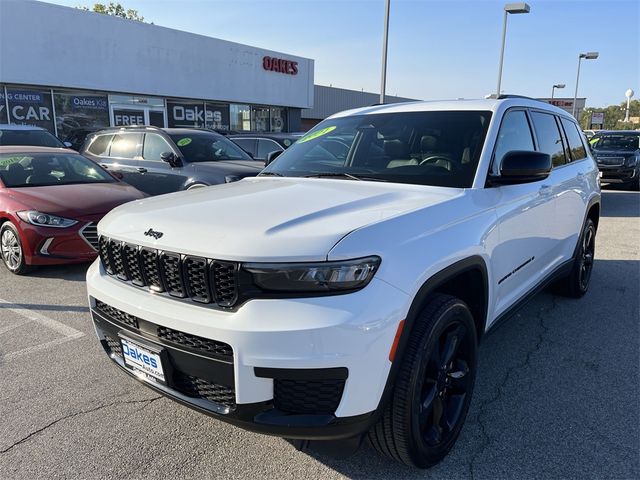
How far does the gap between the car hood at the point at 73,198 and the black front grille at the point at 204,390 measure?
416 centimetres

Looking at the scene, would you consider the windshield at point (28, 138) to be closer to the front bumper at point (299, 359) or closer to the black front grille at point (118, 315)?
the black front grille at point (118, 315)

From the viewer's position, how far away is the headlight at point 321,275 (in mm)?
2037

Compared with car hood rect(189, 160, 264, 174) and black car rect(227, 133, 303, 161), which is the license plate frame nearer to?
car hood rect(189, 160, 264, 174)

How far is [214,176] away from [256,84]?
1636cm

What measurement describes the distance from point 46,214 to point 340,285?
4869 mm

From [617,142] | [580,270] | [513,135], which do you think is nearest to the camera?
[513,135]

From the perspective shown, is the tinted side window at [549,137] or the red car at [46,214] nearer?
the tinted side window at [549,137]

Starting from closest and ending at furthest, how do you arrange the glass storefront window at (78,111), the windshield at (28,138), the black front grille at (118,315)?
the black front grille at (118,315), the windshield at (28,138), the glass storefront window at (78,111)

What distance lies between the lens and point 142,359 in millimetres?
2471

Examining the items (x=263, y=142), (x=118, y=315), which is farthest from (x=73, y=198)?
(x=263, y=142)

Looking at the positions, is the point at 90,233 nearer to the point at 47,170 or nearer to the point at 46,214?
the point at 46,214

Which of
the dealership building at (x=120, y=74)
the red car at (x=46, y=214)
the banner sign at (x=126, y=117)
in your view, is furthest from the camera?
the banner sign at (x=126, y=117)

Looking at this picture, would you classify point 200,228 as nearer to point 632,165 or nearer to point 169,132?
point 169,132

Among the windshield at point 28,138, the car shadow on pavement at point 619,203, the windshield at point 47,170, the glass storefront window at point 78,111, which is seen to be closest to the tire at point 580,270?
the windshield at point 47,170
